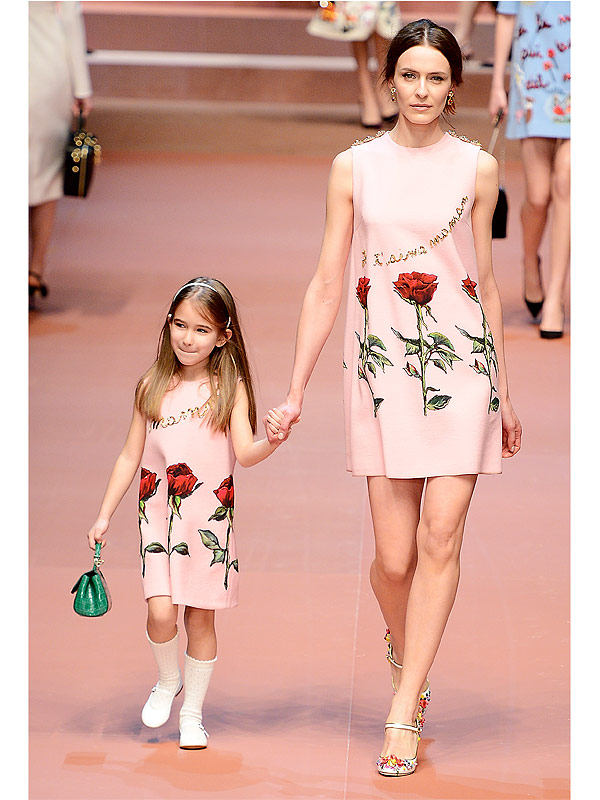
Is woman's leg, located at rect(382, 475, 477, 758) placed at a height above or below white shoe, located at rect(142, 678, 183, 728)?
above

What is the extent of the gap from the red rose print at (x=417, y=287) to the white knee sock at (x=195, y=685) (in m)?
0.96

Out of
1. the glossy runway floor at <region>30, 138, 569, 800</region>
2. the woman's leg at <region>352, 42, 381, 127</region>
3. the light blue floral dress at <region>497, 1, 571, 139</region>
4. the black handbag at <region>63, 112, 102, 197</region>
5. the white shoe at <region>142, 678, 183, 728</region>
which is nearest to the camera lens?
the glossy runway floor at <region>30, 138, 569, 800</region>

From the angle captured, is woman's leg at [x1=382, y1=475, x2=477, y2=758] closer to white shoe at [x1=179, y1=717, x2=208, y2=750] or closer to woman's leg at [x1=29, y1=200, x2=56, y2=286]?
white shoe at [x1=179, y1=717, x2=208, y2=750]

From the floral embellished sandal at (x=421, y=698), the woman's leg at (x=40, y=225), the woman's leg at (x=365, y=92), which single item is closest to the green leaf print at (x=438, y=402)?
the floral embellished sandal at (x=421, y=698)

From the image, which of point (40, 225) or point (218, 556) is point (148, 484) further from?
point (40, 225)

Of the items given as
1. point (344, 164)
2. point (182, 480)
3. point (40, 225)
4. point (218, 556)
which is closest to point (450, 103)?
point (344, 164)

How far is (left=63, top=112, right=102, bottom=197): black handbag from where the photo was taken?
711cm

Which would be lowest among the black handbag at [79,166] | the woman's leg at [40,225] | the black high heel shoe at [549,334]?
the black high heel shoe at [549,334]

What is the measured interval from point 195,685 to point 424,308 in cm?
103

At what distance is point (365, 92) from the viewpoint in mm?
11117

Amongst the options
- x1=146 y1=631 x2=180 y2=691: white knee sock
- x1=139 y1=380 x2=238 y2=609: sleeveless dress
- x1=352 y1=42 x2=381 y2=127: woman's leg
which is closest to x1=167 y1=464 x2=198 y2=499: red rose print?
x1=139 y1=380 x2=238 y2=609: sleeveless dress

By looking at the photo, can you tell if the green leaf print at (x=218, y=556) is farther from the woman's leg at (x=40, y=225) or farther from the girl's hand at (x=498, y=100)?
the woman's leg at (x=40, y=225)

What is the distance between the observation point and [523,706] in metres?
3.86

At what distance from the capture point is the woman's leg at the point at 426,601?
3.41m
